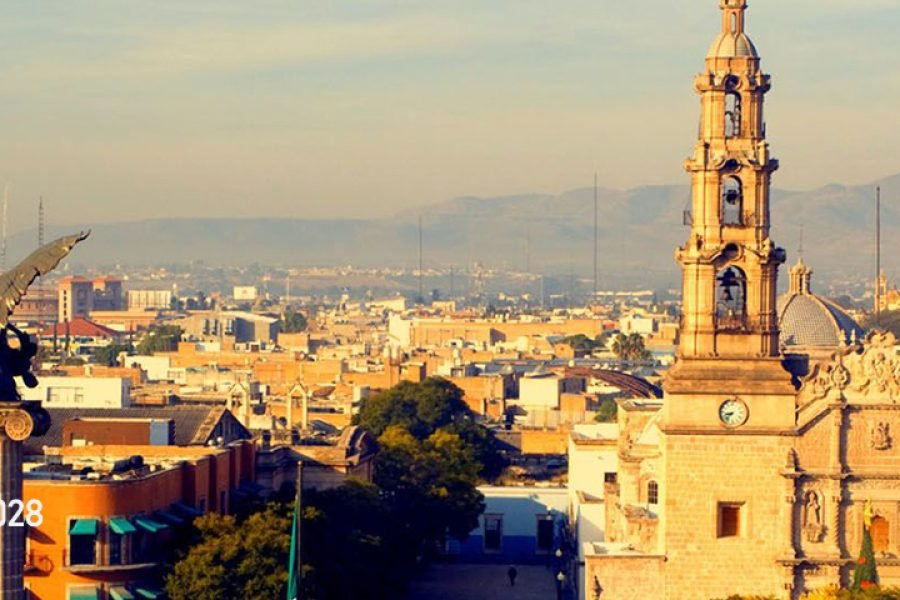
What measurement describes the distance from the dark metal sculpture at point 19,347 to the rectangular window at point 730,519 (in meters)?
30.2

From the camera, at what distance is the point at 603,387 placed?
147750mm

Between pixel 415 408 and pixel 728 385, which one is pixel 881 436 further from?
pixel 415 408

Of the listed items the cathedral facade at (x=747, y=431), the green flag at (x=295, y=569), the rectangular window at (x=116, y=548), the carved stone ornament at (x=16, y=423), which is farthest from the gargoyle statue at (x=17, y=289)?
the cathedral facade at (x=747, y=431)

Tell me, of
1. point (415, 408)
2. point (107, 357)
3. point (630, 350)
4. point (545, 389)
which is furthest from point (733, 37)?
point (107, 357)

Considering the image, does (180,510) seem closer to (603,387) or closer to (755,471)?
(755,471)

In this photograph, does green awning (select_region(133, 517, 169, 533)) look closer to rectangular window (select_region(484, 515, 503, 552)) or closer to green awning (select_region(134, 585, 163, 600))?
green awning (select_region(134, 585, 163, 600))

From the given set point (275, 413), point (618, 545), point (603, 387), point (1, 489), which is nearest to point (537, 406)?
point (603, 387)

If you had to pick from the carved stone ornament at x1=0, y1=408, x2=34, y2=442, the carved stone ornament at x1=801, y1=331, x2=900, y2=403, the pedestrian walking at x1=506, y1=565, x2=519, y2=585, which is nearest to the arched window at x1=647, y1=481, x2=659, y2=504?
the carved stone ornament at x1=801, y1=331, x2=900, y2=403

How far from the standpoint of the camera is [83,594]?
61.6 meters

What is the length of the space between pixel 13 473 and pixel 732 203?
3180 cm

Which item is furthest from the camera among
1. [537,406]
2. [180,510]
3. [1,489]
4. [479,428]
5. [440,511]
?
[537,406]

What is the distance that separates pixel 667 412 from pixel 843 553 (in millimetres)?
5398

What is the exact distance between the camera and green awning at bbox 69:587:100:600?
202 ft

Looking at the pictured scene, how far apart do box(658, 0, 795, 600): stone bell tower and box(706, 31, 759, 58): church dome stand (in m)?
0.26
